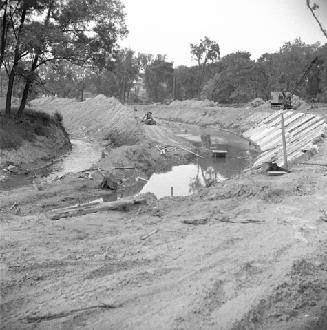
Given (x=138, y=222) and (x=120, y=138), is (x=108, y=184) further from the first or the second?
(x=120, y=138)

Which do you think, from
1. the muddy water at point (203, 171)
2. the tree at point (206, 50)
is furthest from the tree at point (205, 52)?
the muddy water at point (203, 171)

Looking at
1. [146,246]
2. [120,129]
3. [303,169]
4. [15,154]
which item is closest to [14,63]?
[15,154]

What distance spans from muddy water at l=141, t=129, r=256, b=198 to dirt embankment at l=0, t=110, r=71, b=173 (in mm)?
6528

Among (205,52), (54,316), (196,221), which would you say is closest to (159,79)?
(205,52)

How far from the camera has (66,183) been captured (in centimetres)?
1686

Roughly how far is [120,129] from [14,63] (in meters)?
13.6

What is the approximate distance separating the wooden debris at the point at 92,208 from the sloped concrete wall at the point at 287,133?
1139 cm

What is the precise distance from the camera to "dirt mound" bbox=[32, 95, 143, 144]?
35.4 m

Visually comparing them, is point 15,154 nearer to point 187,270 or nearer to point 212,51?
point 187,270

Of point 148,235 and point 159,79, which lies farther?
point 159,79

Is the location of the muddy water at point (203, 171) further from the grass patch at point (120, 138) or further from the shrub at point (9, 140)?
the shrub at point (9, 140)

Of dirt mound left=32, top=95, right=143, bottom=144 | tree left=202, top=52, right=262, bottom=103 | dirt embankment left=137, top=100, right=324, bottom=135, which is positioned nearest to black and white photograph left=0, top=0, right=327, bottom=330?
dirt mound left=32, top=95, right=143, bottom=144

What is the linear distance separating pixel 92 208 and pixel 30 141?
14.5 metres

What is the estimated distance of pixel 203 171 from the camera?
79.5 feet
